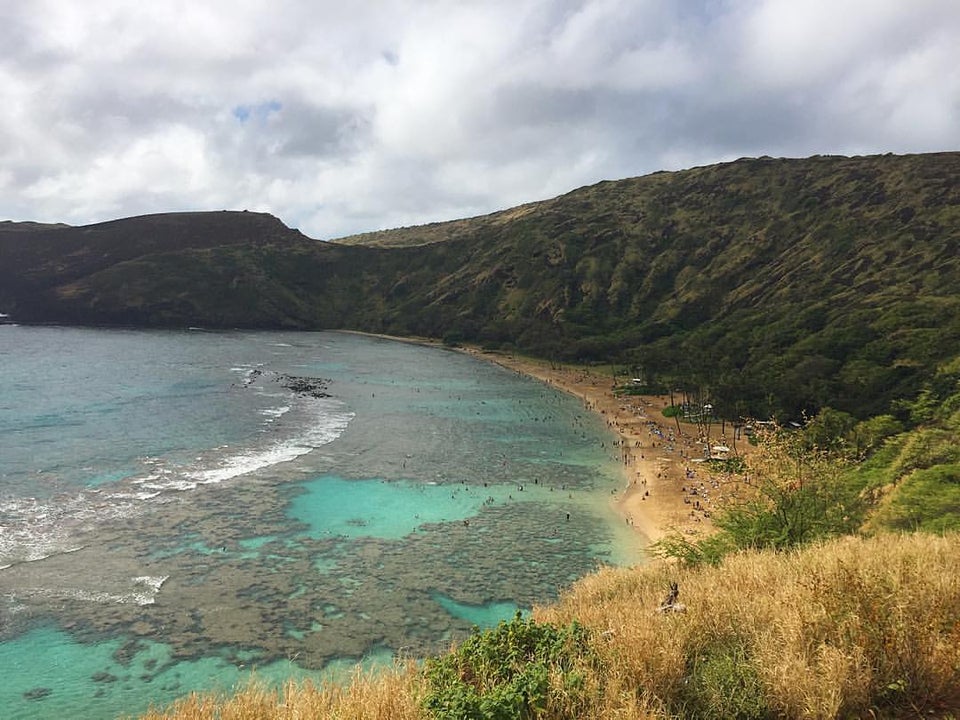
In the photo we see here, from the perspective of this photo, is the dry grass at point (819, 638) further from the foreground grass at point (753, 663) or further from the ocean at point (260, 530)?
the ocean at point (260, 530)

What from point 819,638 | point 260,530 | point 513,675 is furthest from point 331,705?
point 260,530

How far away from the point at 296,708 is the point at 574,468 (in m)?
54.2

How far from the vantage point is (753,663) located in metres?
9.27

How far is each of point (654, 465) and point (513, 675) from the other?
56.0m

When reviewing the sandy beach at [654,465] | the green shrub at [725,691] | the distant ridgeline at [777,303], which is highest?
the distant ridgeline at [777,303]

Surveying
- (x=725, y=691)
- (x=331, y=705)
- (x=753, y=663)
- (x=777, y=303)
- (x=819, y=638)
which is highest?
(x=777, y=303)

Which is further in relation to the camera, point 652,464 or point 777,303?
point 777,303

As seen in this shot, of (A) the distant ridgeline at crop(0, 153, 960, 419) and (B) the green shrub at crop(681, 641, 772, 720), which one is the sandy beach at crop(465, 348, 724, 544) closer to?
(A) the distant ridgeline at crop(0, 153, 960, 419)

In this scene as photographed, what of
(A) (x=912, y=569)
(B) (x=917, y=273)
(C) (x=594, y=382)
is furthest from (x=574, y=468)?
(B) (x=917, y=273)

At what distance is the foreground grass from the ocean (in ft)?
10.5

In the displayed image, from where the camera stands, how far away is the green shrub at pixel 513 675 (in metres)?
8.73

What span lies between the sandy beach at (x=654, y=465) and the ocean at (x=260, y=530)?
239 cm

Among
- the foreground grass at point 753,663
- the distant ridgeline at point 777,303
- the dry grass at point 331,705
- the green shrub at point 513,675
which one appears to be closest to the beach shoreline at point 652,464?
the distant ridgeline at point 777,303

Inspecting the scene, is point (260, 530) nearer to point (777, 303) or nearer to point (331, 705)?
point (331, 705)
